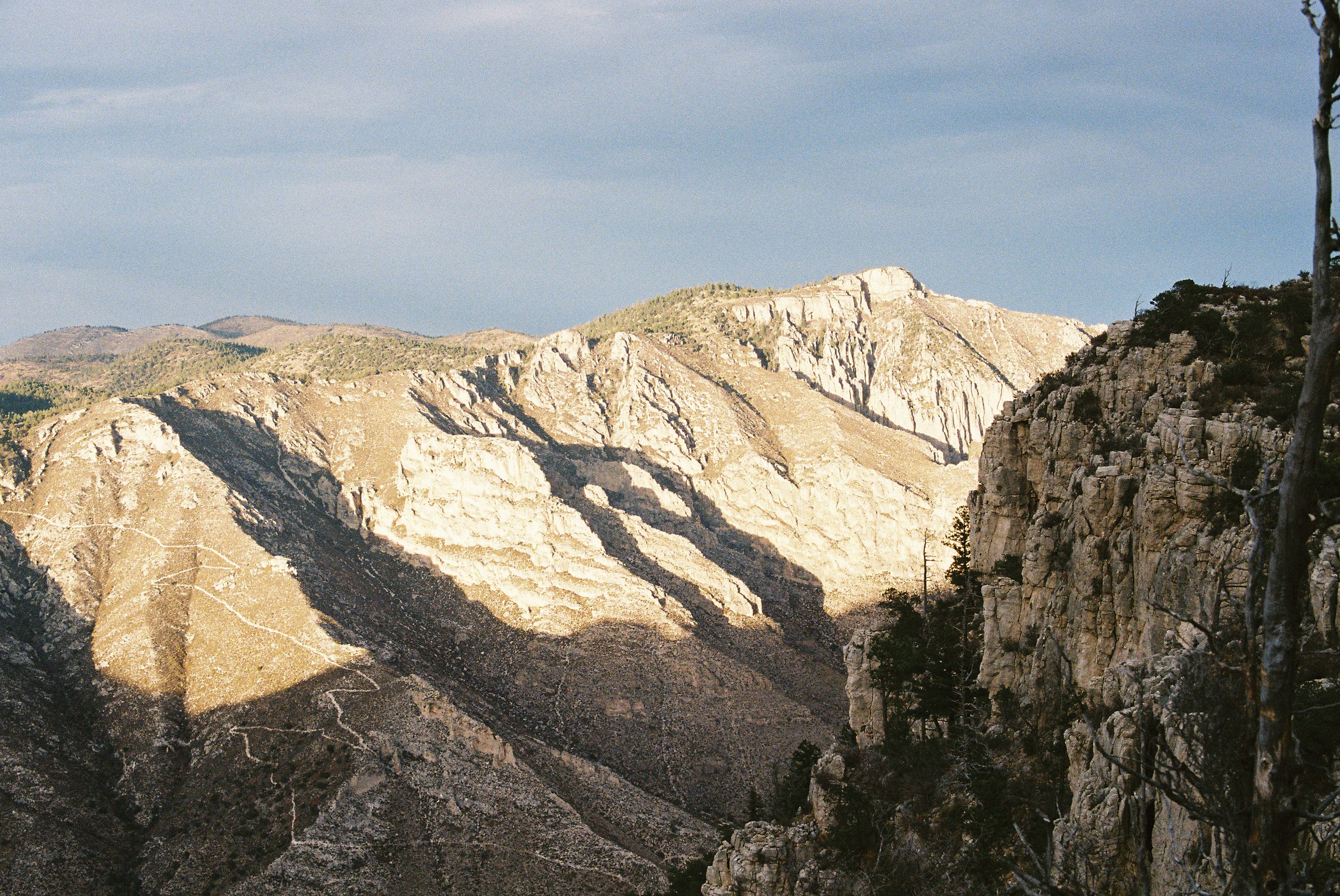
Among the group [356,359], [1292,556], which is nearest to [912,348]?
[356,359]

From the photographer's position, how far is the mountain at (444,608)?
56938 millimetres

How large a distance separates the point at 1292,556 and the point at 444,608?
8975cm

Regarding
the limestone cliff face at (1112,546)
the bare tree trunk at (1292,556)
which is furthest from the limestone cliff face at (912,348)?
the bare tree trunk at (1292,556)

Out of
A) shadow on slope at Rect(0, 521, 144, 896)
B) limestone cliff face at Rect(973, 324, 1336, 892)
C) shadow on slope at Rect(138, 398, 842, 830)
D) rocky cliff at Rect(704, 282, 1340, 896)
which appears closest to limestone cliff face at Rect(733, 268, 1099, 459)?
shadow on slope at Rect(138, 398, 842, 830)

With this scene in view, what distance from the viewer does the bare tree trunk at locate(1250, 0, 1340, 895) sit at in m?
6.76

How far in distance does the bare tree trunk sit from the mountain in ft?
169

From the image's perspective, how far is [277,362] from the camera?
18175 centimetres

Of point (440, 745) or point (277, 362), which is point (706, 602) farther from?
point (277, 362)

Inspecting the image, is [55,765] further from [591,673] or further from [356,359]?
[356,359]

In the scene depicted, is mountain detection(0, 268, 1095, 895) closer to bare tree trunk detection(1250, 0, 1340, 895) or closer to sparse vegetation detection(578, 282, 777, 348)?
sparse vegetation detection(578, 282, 777, 348)

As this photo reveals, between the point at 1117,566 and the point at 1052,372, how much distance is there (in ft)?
51.2

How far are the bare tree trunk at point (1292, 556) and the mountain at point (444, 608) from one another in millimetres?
51555

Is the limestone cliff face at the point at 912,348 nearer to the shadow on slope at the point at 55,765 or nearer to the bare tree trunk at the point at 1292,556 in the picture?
the shadow on slope at the point at 55,765

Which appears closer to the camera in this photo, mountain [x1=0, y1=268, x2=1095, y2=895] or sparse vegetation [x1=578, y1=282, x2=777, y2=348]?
mountain [x1=0, y1=268, x2=1095, y2=895]
